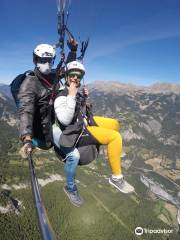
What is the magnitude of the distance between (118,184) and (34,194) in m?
4.11

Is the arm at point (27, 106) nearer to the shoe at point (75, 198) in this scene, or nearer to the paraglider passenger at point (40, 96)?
the paraglider passenger at point (40, 96)

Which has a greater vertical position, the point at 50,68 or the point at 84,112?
the point at 50,68

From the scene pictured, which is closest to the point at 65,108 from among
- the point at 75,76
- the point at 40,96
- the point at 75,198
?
the point at 75,76

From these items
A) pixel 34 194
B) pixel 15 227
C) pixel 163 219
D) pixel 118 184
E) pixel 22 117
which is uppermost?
pixel 22 117

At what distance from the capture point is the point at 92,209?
159000mm

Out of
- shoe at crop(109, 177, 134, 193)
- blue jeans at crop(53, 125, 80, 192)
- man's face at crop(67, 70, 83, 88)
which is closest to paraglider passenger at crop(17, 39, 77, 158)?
blue jeans at crop(53, 125, 80, 192)

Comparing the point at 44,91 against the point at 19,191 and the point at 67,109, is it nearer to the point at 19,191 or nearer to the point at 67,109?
the point at 67,109

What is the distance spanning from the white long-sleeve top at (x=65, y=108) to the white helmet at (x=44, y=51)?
1.30 metres

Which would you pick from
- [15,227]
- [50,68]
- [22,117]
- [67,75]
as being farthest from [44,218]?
[15,227]

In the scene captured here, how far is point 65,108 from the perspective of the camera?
636 centimetres

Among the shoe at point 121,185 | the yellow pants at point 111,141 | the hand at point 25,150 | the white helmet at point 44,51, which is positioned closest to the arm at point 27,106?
the hand at point 25,150

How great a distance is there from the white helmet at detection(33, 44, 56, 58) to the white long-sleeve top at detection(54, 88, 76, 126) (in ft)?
4.26

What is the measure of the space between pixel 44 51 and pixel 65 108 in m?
1.72

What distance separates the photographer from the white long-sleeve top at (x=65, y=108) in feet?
20.8
